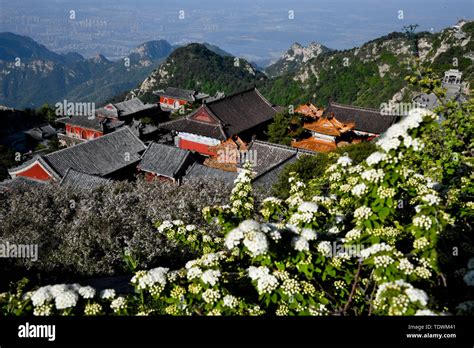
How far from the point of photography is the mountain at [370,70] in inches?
2566

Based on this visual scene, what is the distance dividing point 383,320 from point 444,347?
2.72 ft

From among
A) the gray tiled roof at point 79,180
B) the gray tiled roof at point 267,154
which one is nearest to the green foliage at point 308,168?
the gray tiled roof at point 267,154

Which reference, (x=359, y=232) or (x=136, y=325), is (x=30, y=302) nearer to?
(x=136, y=325)

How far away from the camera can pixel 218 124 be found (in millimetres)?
35188

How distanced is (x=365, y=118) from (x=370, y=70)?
44382 mm

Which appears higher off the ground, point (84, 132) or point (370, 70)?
point (370, 70)

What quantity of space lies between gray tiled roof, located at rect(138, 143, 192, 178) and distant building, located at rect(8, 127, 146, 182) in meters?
2.29

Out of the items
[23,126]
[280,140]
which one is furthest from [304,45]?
[280,140]

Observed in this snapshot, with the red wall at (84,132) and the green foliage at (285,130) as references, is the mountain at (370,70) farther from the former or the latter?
the red wall at (84,132)
